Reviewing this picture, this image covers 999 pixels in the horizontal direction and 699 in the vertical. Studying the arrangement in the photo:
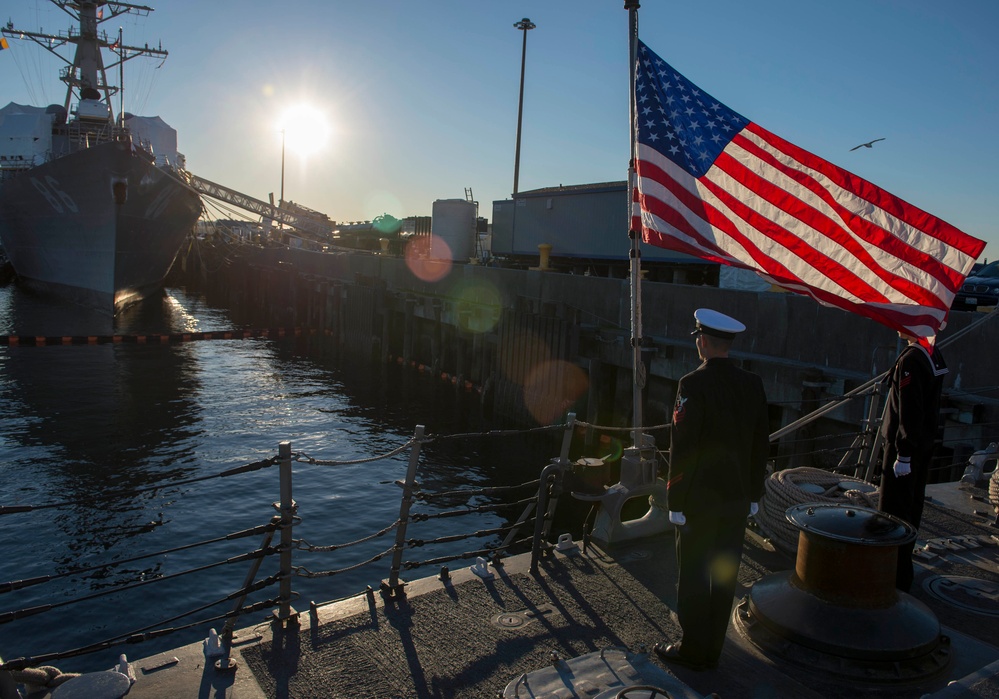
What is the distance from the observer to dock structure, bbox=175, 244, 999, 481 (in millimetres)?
10281

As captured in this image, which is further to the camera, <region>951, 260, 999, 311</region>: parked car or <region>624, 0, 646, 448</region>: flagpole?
<region>951, 260, 999, 311</region>: parked car

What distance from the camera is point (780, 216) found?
5.91 m

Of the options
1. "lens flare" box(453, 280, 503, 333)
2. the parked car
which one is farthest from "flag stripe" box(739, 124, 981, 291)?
"lens flare" box(453, 280, 503, 333)

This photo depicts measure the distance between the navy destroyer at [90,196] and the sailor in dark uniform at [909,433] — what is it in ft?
125

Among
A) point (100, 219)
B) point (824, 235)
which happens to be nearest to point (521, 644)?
point (824, 235)

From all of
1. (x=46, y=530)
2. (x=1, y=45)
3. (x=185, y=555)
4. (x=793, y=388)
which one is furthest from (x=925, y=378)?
(x=1, y=45)

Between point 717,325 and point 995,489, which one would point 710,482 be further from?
point 995,489

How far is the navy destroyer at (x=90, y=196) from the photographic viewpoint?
36.2 meters

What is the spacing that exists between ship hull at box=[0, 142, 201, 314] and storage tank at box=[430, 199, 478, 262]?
15.3 metres

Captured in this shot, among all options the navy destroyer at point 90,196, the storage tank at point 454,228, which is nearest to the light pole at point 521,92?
the storage tank at point 454,228

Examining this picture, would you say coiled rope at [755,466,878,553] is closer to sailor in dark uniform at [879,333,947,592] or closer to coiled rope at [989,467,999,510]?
sailor in dark uniform at [879,333,947,592]

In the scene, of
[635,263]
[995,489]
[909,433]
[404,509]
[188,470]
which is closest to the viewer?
[909,433]

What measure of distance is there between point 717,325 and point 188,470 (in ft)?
47.3

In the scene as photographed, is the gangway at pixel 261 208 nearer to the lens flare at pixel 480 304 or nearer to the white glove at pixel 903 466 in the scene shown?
the lens flare at pixel 480 304
